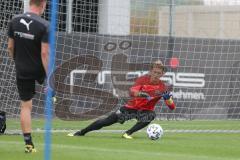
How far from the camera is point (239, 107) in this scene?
1936 centimetres

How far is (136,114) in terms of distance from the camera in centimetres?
1355

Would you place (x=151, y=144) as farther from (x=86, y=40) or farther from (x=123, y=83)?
(x=123, y=83)

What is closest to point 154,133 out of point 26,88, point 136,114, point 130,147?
point 136,114

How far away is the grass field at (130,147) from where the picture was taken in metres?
9.72

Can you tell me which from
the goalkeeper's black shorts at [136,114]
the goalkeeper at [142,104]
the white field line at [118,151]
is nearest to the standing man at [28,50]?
the white field line at [118,151]

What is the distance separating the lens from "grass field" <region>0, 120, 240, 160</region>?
972 centimetres

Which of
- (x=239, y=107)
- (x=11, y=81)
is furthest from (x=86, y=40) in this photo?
(x=239, y=107)

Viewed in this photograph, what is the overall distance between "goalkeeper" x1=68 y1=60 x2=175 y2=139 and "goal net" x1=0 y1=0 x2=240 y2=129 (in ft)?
8.41

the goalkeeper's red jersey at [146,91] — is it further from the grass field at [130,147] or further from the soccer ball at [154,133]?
the soccer ball at [154,133]

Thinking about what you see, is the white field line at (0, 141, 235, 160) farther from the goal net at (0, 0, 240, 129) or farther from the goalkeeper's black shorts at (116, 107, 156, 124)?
Result: the goal net at (0, 0, 240, 129)

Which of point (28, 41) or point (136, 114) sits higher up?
point (28, 41)

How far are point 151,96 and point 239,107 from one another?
643 cm

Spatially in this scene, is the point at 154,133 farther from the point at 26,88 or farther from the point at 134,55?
the point at 134,55

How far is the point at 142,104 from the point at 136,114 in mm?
207
